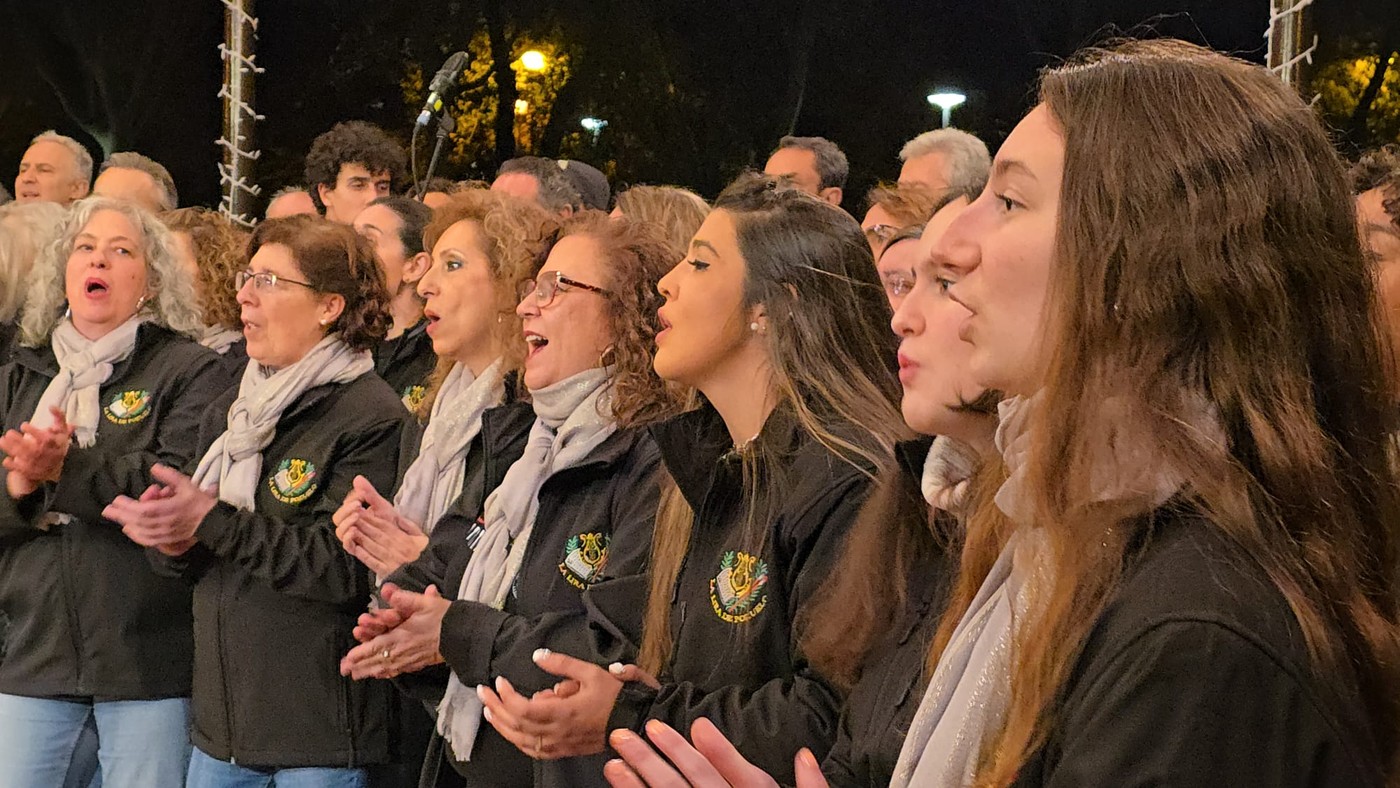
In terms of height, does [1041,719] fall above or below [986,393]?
below

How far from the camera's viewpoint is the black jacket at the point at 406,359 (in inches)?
144

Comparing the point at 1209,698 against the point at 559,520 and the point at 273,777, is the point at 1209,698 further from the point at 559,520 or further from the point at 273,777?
the point at 273,777

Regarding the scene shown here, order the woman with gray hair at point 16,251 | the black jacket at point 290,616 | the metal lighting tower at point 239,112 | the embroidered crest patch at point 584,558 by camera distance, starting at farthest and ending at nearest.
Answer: the metal lighting tower at point 239,112 < the woman with gray hair at point 16,251 < the black jacket at point 290,616 < the embroidered crest patch at point 584,558

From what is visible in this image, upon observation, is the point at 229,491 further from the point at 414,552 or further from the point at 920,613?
the point at 920,613

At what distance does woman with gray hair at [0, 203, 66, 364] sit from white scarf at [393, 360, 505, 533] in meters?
1.47

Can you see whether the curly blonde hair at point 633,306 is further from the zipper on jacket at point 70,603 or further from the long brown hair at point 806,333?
the zipper on jacket at point 70,603

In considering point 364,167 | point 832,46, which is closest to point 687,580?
point 364,167

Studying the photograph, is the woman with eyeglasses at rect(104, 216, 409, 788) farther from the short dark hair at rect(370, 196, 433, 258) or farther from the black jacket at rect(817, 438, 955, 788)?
the black jacket at rect(817, 438, 955, 788)

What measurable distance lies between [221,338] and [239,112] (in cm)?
229

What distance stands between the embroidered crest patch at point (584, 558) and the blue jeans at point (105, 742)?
4.23ft

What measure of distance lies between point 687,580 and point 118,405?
189 centimetres

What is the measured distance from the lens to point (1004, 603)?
1.08 metres

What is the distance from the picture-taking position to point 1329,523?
98cm

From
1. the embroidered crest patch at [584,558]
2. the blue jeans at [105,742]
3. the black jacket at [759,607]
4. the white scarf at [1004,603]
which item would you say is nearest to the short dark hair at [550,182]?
the blue jeans at [105,742]
